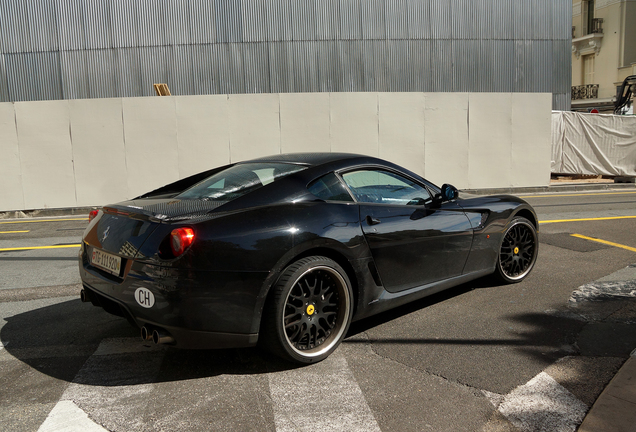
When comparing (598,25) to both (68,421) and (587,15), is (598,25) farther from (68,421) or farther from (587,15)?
(68,421)

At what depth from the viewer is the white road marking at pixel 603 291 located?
4.68 meters

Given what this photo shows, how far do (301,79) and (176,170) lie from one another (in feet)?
32.6

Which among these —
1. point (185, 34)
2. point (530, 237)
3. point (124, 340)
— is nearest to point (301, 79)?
point (185, 34)

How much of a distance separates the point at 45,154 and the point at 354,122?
26.2 feet

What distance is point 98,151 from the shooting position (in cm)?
1334

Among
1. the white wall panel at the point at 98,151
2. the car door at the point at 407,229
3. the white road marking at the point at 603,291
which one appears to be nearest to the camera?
the car door at the point at 407,229

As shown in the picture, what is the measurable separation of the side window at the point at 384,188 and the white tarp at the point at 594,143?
52.0 feet

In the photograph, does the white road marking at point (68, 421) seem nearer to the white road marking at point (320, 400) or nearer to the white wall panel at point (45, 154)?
the white road marking at point (320, 400)

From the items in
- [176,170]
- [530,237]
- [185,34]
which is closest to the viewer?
[530,237]

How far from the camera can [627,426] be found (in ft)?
8.46

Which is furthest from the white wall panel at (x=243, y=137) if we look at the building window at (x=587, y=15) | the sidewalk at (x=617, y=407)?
the building window at (x=587, y=15)

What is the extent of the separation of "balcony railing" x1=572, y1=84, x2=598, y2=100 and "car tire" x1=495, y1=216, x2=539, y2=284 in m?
39.1

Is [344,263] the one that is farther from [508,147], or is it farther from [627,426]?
[508,147]

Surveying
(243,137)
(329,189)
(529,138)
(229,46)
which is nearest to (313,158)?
(329,189)
